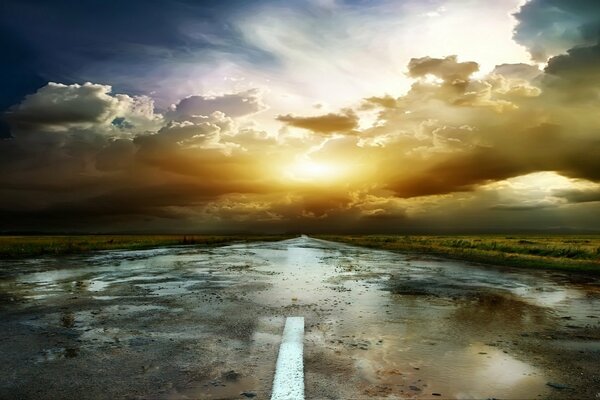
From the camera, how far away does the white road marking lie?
4.93 metres

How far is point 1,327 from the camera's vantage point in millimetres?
8680

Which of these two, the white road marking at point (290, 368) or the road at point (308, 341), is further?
the road at point (308, 341)

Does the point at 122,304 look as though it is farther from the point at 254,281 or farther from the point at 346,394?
the point at 346,394

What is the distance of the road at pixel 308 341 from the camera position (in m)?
5.24

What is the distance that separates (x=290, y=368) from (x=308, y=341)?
160 centimetres

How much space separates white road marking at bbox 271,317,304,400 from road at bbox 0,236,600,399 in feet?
0.46

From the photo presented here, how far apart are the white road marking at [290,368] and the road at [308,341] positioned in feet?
0.46

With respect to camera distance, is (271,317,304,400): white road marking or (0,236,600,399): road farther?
(0,236,600,399): road

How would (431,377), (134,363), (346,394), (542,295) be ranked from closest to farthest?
(346,394) < (431,377) < (134,363) < (542,295)

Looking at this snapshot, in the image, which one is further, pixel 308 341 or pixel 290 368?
pixel 308 341

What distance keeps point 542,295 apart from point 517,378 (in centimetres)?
962

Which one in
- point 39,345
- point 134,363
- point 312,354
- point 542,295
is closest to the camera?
point 134,363

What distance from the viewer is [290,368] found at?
5.86 m

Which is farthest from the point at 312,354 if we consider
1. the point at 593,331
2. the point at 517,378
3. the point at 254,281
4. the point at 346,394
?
the point at 254,281
